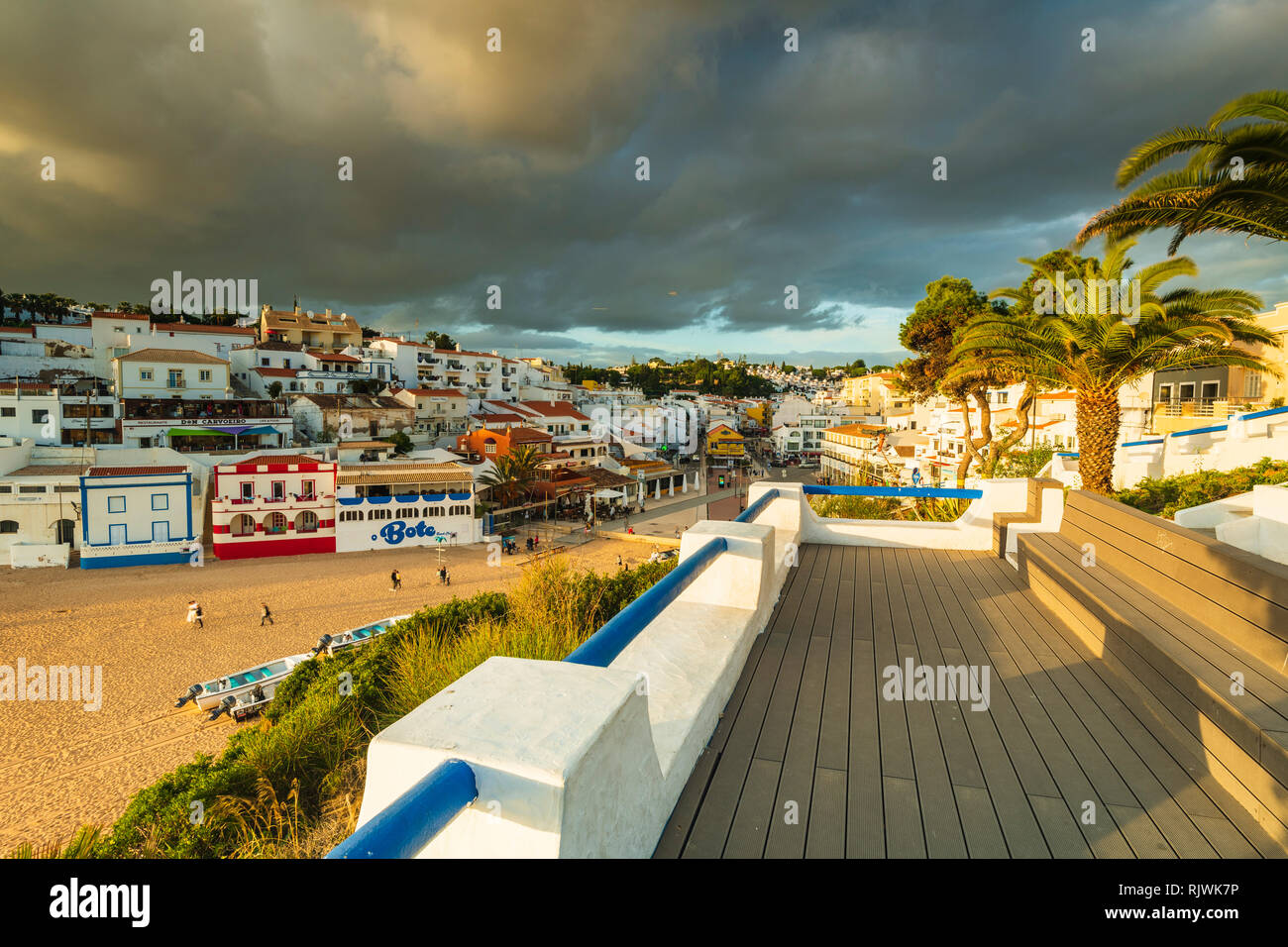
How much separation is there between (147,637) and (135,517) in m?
11.5

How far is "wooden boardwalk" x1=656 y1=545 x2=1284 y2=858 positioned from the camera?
2.22m

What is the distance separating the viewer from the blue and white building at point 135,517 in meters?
25.9

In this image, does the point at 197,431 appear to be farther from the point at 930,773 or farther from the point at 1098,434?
the point at 930,773

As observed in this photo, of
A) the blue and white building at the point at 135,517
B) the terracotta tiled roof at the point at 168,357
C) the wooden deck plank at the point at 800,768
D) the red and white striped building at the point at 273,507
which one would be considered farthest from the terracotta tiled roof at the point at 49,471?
the wooden deck plank at the point at 800,768

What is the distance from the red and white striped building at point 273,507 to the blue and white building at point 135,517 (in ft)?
4.42

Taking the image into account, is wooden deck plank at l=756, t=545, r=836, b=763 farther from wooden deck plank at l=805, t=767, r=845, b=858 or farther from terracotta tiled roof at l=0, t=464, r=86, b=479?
terracotta tiled roof at l=0, t=464, r=86, b=479

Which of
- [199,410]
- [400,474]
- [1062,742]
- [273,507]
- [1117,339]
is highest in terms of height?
[1117,339]

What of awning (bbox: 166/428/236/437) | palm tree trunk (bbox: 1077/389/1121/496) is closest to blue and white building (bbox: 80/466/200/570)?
awning (bbox: 166/428/236/437)

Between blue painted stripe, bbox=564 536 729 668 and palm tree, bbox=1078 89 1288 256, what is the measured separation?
7.11m

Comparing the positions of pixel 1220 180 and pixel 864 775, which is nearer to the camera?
pixel 864 775

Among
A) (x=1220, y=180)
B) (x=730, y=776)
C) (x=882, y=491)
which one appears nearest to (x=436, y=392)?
(x=882, y=491)

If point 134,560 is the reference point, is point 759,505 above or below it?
above

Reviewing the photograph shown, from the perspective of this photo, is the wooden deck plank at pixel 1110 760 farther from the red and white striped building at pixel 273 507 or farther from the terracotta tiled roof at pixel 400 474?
the red and white striped building at pixel 273 507

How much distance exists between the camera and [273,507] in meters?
28.4
